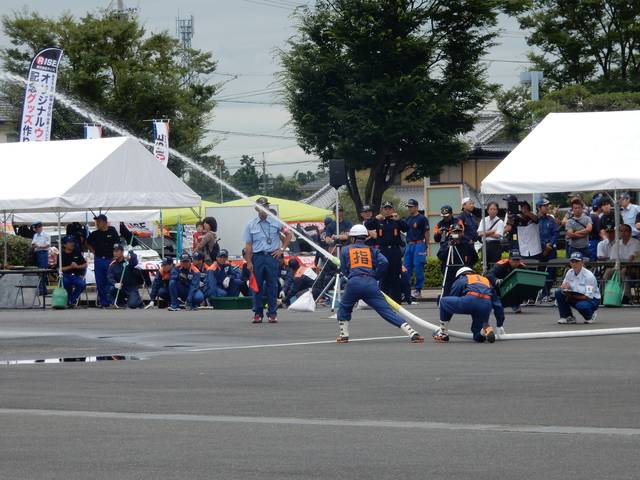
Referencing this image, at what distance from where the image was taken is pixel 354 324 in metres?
21.5

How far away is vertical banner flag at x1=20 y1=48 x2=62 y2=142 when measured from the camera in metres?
38.2

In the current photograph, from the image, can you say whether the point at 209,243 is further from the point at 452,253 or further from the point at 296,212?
the point at 296,212

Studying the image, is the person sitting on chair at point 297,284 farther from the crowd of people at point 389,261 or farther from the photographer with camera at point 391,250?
the photographer with camera at point 391,250

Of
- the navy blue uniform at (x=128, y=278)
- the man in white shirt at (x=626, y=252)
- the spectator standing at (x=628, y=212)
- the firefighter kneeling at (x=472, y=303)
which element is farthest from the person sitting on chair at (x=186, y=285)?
the firefighter kneeling at (x=472, y=303)

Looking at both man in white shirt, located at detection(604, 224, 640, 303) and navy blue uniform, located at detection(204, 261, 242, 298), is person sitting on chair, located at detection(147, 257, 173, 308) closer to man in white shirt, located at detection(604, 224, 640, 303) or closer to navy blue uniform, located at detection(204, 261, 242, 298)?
navy blue uniform, located at detection(204, 261, 242, 298)

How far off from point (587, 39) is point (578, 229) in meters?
25.4

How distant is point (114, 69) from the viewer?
185 feet

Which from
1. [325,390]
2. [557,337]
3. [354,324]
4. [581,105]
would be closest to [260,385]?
[325,390]

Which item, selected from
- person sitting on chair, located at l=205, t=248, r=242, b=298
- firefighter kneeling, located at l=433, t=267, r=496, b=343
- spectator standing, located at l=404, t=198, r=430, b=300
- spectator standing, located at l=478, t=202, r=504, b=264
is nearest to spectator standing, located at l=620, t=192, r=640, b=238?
spectator standing, located at l=478, t=202, r=504, b=264

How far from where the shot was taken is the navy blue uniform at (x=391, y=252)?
25.5 metres

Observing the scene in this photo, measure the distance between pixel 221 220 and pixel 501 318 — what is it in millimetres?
25642

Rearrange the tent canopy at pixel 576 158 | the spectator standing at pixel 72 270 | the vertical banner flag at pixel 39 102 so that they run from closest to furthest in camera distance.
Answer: the tent canopy at pixel 576 158 → the spectator standing at pixel 72 270 → the vertical banner flag at pixel 39 102

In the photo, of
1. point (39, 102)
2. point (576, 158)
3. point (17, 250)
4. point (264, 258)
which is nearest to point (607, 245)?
point (576, 158)

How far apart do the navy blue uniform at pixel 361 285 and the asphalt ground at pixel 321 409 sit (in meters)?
0.46
